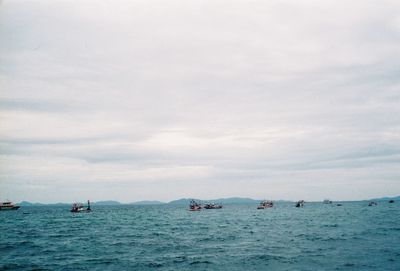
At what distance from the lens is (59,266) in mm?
31656

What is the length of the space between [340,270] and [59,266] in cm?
2535

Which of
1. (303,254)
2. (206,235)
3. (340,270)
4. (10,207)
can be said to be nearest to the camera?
(340,270)

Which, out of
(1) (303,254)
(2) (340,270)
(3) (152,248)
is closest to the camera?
(2) (340,270)

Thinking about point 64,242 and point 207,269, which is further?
point 64,242

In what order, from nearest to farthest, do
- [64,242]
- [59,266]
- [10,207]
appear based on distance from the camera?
[59,266]
[64,242]
[10,207]

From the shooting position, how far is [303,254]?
3503cm

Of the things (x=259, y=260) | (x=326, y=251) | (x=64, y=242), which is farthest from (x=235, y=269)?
(x=64, y=242)

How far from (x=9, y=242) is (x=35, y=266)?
66.0 feet

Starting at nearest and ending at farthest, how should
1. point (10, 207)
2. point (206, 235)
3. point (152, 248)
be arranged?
point (152, 248)
point (206, 235)
point (10, 207)

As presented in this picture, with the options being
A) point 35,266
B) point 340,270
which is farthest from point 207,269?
point 35,266

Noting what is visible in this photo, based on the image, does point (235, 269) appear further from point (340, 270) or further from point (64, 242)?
point (64, 242)

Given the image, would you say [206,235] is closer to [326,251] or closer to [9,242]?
[326,251]

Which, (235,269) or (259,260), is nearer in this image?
(235,269)

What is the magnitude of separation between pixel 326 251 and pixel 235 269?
13.2 metres
